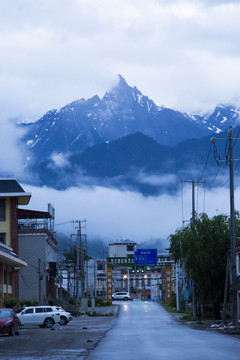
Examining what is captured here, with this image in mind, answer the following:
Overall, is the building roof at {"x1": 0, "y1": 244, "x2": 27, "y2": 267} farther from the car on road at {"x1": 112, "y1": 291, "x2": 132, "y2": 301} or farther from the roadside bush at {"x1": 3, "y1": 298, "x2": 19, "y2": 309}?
the car on road at {"x1": 112, "y1": 291, "x2": 132, "y2": 301}

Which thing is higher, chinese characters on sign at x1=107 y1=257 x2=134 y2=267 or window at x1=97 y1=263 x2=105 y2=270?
chinese characters on sign at x1=107 y1=257 x2=134 y2=267

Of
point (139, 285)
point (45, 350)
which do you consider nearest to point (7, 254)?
point (45, 350)

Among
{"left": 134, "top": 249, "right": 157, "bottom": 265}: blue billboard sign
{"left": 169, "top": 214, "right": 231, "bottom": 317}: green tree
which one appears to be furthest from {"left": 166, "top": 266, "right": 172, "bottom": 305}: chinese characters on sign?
{"left": 169, "top": 214, "right": 231, "bottom": 317}: green tree

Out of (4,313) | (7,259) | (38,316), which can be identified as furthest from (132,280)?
(4,313)

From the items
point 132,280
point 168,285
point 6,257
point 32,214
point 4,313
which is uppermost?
point 32,214

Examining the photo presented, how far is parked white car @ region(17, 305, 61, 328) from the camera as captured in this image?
46062 mm

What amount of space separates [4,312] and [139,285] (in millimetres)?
165002

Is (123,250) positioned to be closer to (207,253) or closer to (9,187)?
(9,187)

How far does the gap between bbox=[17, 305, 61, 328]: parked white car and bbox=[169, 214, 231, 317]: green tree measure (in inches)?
423

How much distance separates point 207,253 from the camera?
49.2 m

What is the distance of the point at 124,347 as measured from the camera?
23.4 meters

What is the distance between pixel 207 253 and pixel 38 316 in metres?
13.4

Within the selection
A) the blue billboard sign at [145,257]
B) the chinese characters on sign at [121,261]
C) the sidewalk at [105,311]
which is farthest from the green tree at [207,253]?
the chinese characters on sign at [121,261]

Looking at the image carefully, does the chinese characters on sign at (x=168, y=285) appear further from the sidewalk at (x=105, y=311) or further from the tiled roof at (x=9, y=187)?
the tiled roof at (x=9, y=187)
